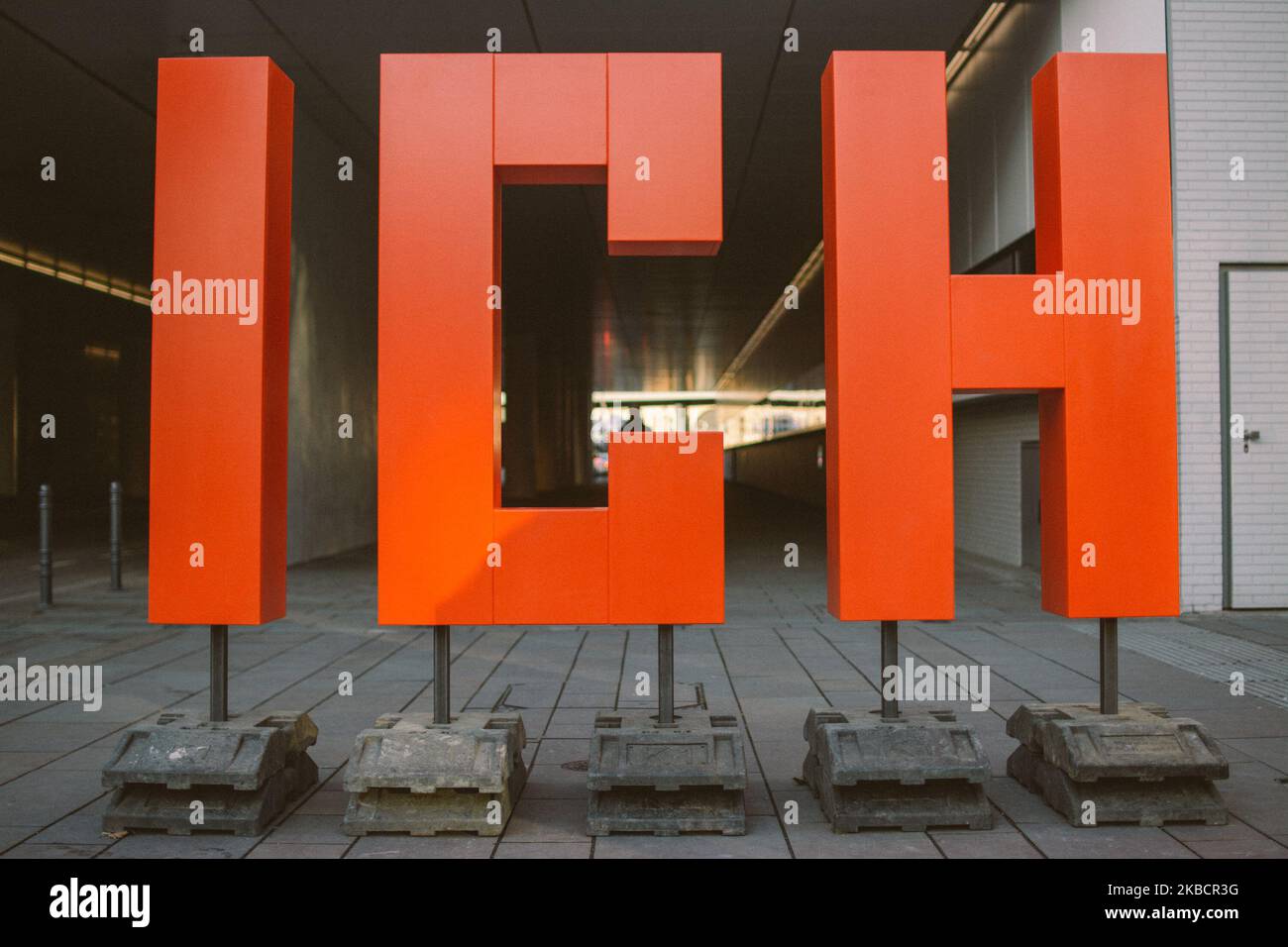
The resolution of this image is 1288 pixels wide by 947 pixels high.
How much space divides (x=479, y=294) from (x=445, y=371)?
13.1 inches

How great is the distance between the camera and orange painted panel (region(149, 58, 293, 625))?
12.7ft

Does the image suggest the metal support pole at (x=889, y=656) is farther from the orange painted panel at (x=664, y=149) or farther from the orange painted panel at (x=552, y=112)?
the orange painted panel at (x=552, y=112)

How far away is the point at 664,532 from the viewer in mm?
3842

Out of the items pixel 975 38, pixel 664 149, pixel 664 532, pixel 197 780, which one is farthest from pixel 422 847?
pixel 975 38

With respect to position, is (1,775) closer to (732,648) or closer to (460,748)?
(460,748)

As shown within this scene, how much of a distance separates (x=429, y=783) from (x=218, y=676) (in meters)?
1.09

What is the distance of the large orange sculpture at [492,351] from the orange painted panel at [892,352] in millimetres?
527

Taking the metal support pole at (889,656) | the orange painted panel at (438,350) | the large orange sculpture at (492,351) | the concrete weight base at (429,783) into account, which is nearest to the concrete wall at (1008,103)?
the large orange sculpture at (492,351)

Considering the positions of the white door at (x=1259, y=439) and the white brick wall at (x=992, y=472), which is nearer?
the white door at (x=1259, y=439)

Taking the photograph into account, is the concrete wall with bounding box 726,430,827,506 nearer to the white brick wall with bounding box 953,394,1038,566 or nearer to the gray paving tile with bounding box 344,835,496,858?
the white brick wall with bounding box 953,394,1038,566

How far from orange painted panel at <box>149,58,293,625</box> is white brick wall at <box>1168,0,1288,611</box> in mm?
7448

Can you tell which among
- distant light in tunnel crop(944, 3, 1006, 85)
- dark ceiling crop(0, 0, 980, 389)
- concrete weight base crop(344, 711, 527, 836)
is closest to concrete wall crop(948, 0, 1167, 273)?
distant light in tunnel crop(944, 3, 1006, 85)

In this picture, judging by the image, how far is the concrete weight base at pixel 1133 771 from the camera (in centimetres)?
359

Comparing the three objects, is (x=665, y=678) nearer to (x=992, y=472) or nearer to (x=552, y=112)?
(x=552, y=112)
